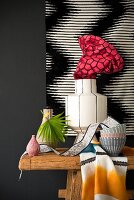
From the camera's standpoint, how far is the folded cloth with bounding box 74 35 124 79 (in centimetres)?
143

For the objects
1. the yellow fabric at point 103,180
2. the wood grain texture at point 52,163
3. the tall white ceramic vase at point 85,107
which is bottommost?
the yellow fabric at point 103,180

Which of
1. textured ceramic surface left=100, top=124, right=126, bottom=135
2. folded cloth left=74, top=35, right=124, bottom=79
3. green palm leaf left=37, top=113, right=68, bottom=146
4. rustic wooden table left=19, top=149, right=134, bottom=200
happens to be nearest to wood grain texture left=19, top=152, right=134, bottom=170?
rustic wooden table left=19, top=149, right=134, bottom=200

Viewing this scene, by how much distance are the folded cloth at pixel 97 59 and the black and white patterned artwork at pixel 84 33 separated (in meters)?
0.18

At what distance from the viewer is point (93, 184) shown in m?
1.08

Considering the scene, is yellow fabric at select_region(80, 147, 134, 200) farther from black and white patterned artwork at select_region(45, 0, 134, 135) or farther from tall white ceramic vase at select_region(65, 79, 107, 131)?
black and white patterned artwork at select_region(45, 0, 134, 135)

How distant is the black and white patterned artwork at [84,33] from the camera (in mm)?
1641

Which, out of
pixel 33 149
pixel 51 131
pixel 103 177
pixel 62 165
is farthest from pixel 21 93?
pixel 103 177

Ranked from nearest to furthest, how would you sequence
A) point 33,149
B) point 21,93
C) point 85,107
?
point 33,149
point 85,107
point 21,93

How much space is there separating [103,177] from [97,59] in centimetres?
59

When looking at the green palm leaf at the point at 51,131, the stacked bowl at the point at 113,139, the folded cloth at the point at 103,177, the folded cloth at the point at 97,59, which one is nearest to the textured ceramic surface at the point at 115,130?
the stacked bowl at the point at 113,139

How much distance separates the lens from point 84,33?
166 cm

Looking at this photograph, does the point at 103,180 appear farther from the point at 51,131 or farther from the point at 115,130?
the point at 51,131

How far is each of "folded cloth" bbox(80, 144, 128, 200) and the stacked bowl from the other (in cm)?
8

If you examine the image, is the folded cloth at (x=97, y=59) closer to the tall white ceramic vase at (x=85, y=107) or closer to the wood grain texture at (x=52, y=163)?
the tall white ceramic vase at (x=85, y=107)
